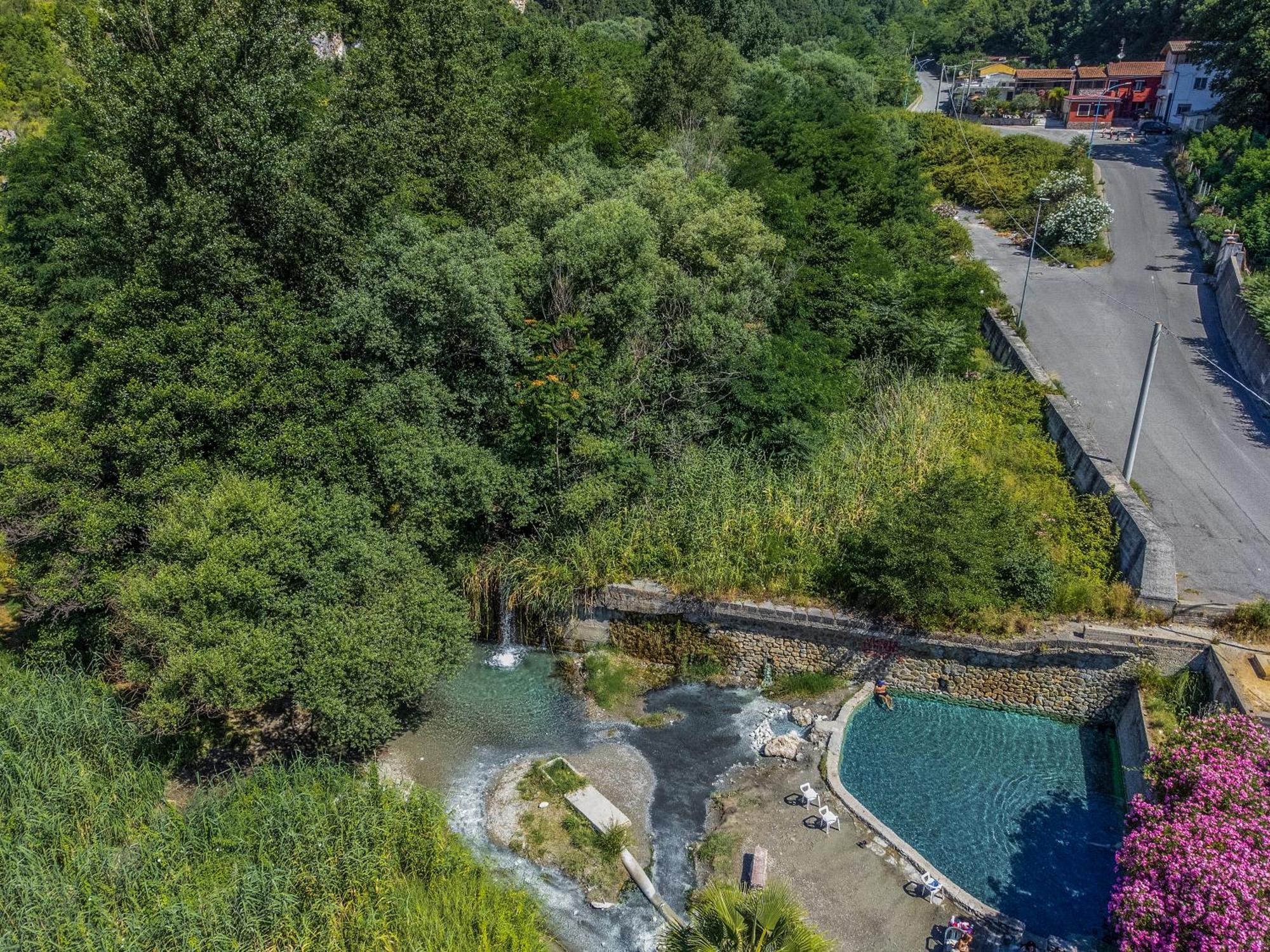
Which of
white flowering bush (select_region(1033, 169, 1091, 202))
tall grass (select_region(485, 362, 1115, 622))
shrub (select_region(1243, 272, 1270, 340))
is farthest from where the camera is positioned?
white flowering bush (select_region(1033, 169, 1091, 202))

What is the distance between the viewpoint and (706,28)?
5088cm

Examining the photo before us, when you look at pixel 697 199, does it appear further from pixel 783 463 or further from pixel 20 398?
pixel 20 398

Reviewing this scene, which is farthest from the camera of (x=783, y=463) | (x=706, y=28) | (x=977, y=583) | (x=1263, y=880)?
(x=706, y=28)

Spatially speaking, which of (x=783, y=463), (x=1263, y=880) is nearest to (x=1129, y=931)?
(x=1263, y=880)

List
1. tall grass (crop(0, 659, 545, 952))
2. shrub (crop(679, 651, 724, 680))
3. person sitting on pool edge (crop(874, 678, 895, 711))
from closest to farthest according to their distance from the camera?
1. tall grass (crop(0, 659, 545, 952))
2. person sitting on pool edge (crop(874, 678, 895, 711))
3. shrub (crop(679, 651, 724, 680))

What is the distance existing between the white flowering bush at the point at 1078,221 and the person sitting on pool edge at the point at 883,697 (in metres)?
26.9

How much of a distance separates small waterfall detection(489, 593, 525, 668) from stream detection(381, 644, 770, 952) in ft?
0.24

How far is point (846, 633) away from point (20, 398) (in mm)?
20444

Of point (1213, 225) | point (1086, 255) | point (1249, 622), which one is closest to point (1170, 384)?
point (1249, 622)

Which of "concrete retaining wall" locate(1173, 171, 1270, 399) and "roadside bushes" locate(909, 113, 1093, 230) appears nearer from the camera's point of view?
"concrete retaining wall" locate(1173, 171, 1270, 399)

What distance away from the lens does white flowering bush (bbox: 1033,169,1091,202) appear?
38281 mm

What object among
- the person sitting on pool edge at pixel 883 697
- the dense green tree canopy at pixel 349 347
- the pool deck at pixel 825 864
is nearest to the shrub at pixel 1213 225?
the dense green tree canopy at pixel 349 347

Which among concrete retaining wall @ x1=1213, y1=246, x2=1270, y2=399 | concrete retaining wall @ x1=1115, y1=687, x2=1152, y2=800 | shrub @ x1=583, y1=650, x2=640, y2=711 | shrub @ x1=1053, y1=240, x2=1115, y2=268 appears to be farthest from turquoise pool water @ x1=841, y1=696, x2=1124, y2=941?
shrub @ x1=1053, y1=240, x2=1115, y2=268

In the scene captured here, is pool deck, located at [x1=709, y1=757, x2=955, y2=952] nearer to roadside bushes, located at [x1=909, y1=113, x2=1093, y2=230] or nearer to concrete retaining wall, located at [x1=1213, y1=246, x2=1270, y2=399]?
concrete retaining wall, located at [x1=1213, y1=246, x2=1270, y2=399]
